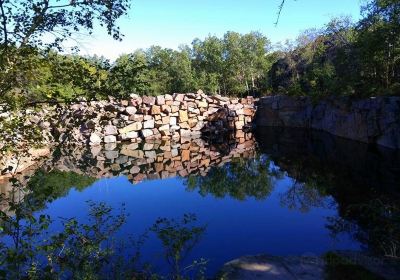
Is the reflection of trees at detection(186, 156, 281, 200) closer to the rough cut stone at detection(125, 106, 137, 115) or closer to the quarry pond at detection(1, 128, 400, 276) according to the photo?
the quarry pond at detection(1, 128, 400, 276)

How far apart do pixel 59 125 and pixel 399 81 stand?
22574 millimetres

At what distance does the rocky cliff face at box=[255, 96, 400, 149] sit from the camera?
19914 mm

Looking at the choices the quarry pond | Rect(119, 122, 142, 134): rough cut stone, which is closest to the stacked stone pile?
Rect(119, 122, 142, 134): rough cut stone

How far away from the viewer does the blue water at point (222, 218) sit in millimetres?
9352

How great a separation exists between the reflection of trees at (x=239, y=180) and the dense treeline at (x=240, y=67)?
5.06 m

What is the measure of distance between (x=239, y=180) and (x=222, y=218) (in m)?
5.30

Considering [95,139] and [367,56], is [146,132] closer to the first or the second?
[95,139]

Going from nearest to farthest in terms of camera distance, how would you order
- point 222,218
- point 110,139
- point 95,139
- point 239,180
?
point 222,218 < point 239,180 < point 95,139 < point 110,139

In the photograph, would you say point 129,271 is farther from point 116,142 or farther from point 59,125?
point 116,142

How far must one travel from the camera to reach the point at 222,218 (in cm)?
1198

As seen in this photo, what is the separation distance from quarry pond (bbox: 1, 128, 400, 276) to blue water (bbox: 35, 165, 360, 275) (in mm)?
31

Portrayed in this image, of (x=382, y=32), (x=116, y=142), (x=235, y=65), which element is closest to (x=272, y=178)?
(x=382, y=32)

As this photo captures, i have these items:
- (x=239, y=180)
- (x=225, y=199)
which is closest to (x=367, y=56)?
(x=239, y=180)

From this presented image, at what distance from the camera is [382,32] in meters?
19.3
